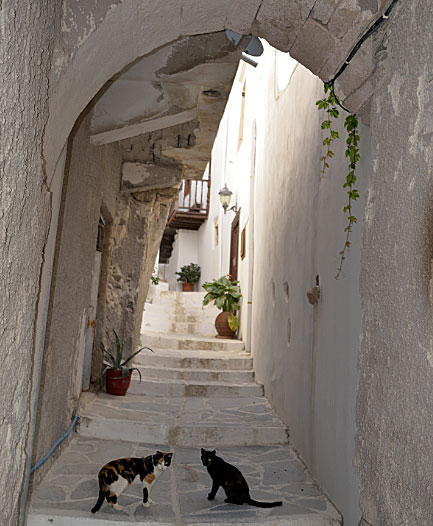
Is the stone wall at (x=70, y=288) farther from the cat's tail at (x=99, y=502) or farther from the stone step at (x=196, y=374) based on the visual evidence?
the stone step at (x=196, y=374)

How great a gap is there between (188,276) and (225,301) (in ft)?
28.5

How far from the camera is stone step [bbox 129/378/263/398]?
5637 millimetres

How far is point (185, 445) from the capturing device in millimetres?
4266

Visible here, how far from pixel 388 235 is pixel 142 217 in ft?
15.3

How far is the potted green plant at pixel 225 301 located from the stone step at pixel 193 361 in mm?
1652

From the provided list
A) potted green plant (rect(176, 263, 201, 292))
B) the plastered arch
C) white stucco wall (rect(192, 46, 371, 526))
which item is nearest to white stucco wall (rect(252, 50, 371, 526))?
white stucco wall (rect(192, 46, 371, 526))

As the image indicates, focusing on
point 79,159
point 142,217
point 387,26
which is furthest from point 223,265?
point 387,26

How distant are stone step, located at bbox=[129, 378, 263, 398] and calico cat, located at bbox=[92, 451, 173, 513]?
2.68 meters

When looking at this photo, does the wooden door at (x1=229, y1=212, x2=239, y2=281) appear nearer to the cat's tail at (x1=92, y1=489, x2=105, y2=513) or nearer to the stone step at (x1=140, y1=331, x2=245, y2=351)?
the stone step at (x1=140, y1=331, x2=245, y2=351)

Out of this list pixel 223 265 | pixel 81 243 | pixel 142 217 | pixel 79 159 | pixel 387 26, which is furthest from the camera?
pixel 223 265

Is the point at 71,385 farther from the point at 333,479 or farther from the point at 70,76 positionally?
the point at 70,76

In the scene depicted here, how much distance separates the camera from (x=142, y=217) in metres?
6.03

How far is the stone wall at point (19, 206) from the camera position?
44.1 inches

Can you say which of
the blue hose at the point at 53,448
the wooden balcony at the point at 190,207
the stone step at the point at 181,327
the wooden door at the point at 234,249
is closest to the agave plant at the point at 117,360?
the blue hose at the point at 53,448
